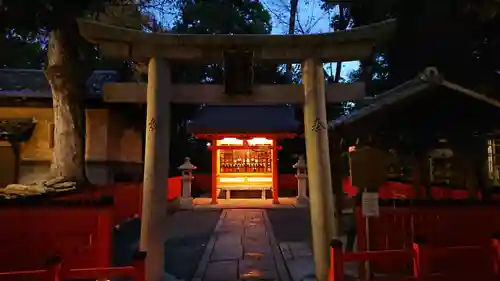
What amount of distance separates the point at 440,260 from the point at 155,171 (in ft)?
13.5

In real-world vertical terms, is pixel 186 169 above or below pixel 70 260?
above

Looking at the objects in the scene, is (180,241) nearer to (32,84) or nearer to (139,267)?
(139,267)

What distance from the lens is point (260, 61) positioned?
6539 millimetres

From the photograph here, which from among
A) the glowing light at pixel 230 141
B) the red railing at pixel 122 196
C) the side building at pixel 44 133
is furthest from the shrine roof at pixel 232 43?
the glowing light at pixel 230 141

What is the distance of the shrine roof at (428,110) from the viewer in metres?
6.52

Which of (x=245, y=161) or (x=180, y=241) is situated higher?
(x=245, y=161)

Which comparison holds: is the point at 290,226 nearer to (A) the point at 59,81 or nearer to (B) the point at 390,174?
(B) the point at 390,174

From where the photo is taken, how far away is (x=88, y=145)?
1366cm

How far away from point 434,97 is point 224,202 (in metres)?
13.4

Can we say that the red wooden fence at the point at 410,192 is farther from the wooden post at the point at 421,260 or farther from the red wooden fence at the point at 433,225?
the wooden post at the point at 421,260

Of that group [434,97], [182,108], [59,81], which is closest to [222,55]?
[434,97]

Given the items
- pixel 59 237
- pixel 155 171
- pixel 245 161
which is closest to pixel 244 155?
pixel 245 161

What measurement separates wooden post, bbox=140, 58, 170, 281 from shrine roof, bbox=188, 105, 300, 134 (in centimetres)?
1149

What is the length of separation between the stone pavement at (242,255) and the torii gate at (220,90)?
1.24 meters
